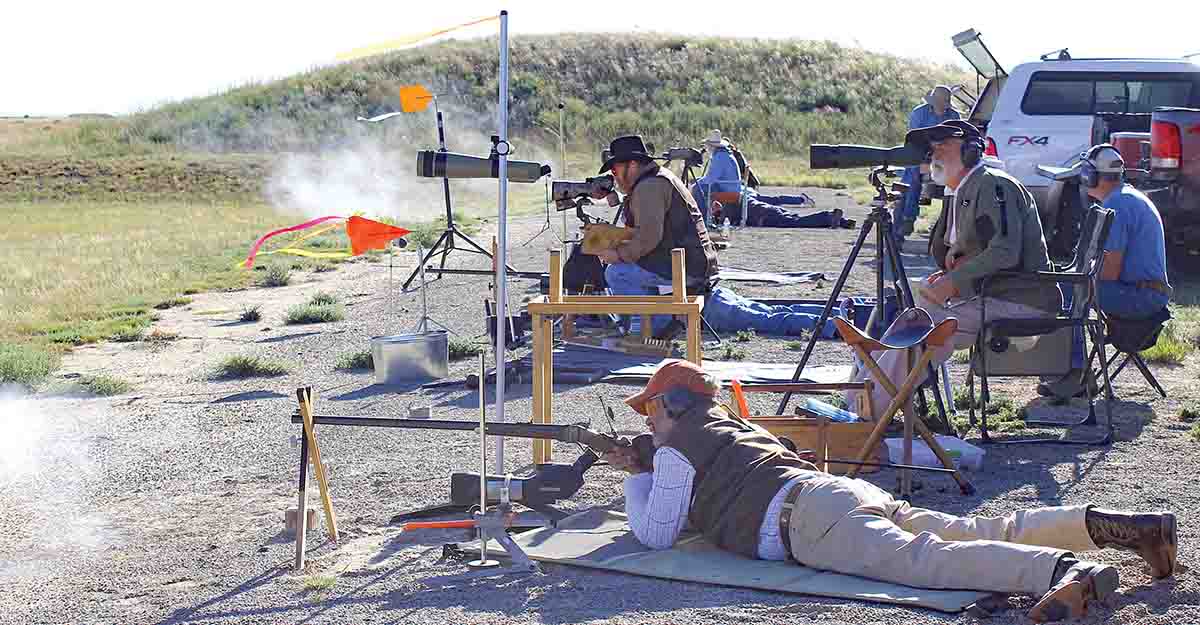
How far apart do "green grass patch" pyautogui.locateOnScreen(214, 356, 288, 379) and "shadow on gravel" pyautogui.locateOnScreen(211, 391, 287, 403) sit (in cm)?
62

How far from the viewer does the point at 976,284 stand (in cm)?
668

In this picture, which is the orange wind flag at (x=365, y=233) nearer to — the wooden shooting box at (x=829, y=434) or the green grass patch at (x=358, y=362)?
the wooden shooting box at (x=829, y=434)

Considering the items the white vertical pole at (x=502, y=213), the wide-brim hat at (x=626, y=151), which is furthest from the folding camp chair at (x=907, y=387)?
the wide-brim hat at (x=626, y=151)

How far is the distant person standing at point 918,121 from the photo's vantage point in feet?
47.9

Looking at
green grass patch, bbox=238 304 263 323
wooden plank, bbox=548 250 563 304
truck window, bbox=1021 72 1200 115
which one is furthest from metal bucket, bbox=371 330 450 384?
truck window, bbox=1021 72 1200 115

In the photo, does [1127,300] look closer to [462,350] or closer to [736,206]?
[462,350]

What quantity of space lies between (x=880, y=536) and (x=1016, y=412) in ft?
10.1

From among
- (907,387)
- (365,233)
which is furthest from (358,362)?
(907,387)

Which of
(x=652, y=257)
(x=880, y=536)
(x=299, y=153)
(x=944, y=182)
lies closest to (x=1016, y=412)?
(x=944, y=182)

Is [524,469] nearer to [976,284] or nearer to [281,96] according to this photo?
[976,284]

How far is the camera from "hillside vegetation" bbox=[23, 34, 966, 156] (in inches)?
2035

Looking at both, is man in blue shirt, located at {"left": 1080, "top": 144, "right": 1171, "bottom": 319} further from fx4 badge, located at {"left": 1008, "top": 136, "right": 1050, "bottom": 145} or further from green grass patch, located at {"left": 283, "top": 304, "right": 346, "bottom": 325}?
green grass patch, located at {"left": 283, "top": 304, "right": 346, "bottom": 325}

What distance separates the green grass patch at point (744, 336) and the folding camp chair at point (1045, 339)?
2813 millimetres

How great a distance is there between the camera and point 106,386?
8562 millimetres
